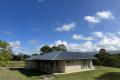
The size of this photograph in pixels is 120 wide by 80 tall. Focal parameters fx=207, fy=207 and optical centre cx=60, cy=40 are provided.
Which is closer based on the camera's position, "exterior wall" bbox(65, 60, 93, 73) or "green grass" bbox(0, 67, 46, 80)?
"green grass" bbox(0, 67, 46, 80)

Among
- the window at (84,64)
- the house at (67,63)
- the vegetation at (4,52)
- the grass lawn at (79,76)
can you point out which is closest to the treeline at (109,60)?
the house at (67,63)

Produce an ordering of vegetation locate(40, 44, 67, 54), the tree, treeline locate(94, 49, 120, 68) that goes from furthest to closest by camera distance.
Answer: the tree, vegetation locate(40, 44, 67, 54), treeline locate(94, 49, 120, 68)

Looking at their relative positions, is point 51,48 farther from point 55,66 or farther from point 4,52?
point 55,66

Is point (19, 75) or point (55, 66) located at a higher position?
point (55, 66)

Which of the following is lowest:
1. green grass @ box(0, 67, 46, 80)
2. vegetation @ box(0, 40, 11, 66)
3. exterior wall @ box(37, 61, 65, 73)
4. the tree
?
green grass @ box(0, 67, 46, 80)

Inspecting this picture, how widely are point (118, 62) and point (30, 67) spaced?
76.8 ft

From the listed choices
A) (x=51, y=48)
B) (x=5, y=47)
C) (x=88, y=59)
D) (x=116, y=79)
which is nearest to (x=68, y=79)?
(x=116, y=79)

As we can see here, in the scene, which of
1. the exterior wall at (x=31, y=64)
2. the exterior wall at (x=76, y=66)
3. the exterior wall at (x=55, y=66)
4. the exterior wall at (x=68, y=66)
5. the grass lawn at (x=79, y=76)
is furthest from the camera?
the exterior wall at (x=31, y=64)

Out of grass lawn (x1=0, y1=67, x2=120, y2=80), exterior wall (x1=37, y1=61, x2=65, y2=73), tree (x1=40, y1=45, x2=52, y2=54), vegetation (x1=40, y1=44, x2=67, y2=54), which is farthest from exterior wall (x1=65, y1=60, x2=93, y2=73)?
tree (x1=40, y1=45, x2=52, y2=54)

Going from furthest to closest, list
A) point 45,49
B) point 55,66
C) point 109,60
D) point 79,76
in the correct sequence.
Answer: point 45,49, point 109,60, point 55,66, point 79,76

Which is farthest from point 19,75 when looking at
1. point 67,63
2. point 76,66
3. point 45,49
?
point 45,49

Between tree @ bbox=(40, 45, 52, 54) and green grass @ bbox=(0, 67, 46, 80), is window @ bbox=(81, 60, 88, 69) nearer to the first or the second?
green grass @ bbox=(0, 67, 46, 80)

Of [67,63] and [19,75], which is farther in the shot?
[67,63]

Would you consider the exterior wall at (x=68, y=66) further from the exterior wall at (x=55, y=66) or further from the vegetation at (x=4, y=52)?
the vegetation at (x=4, y=52)
